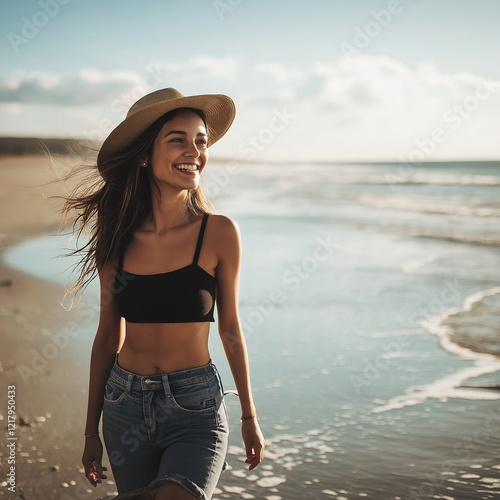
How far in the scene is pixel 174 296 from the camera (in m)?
2.54

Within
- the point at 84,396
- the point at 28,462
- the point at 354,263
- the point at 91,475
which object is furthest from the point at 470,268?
the point at 91,475

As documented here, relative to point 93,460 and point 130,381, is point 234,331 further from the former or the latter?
point 93,460

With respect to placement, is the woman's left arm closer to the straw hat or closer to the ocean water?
the straw hat

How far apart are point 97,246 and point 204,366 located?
2.27 feet

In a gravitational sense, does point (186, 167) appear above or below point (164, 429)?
above

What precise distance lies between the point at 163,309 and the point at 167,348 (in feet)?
0.46

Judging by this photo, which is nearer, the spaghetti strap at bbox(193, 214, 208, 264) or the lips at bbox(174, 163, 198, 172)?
the spaghetti strap at bbox(193, 214, 208, 264)

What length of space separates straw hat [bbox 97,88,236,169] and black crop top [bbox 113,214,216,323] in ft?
1.78

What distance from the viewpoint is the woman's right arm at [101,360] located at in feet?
9.05

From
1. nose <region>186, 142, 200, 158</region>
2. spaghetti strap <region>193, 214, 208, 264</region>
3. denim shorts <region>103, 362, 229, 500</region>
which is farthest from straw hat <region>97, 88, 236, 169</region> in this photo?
denim shorts <region>103, 362, 229, 500</region>

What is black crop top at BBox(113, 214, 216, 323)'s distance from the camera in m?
2.54

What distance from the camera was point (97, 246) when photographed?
2.85m

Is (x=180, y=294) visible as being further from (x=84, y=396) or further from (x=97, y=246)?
(x=84, y=396)

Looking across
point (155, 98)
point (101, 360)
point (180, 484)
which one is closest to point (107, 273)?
point (101, 360)
